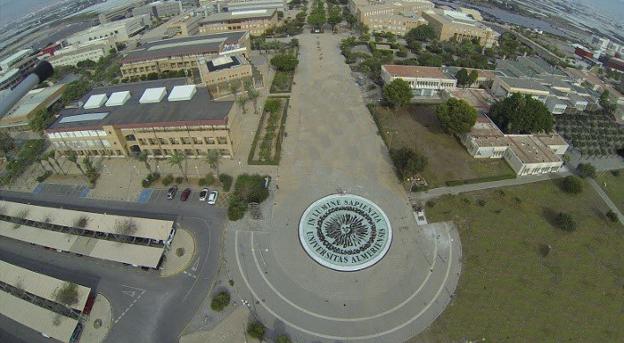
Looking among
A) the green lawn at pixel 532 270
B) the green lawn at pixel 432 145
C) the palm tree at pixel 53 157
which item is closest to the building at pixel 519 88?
the green lawn at pixel 432 145

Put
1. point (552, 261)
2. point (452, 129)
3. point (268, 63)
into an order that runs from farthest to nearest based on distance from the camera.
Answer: point (268, 63)
point (452, 129)
point (552, 261)

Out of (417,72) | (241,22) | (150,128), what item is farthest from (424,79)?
(241,22)

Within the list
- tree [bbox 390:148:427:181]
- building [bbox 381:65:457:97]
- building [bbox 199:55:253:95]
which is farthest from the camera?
building [bbox 381:65:457:97]

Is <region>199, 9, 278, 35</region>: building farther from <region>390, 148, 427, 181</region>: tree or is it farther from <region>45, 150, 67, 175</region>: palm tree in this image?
<region>390, 148, 427, 181</region>: tree

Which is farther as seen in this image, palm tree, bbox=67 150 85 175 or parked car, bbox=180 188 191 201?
palm tree, bbox=67 150 85 175

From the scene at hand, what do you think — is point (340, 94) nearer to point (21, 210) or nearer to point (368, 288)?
point (368, 288)

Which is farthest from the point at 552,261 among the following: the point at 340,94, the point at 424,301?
the point at 340,94

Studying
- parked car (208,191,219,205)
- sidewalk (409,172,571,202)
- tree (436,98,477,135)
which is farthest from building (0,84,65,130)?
tree (436,98,477,135)
